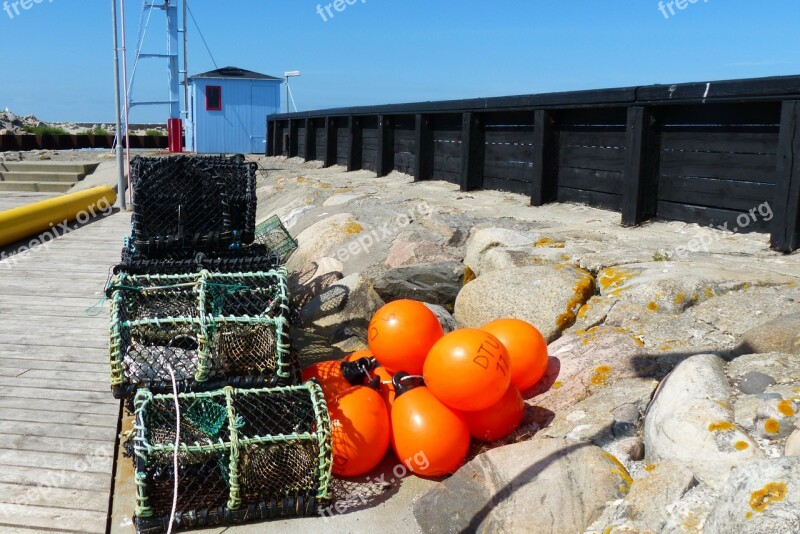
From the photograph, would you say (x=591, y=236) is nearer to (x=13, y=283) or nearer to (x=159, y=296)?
(x=159, y=296)

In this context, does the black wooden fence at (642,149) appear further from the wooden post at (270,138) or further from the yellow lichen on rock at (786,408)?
the wooden post at (270,138)

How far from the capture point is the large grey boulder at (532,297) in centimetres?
518

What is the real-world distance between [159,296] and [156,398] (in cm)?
81

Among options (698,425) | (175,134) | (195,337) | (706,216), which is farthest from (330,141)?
(698,425)

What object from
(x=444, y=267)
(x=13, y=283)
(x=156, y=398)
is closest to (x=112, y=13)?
(x=13, y=283)

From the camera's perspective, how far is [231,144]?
82.5 feet

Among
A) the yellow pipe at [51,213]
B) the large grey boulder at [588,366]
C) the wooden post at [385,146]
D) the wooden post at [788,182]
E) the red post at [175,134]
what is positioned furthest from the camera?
the red post at [175,134]

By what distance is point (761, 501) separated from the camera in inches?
102

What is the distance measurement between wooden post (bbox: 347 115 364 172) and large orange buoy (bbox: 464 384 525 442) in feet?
34.7

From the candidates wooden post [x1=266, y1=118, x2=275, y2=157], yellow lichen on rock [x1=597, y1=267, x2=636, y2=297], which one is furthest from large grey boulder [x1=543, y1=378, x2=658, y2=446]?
wooden post [x1=266, y1=118, x2=275, y2=157]

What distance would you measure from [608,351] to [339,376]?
4.97 ft

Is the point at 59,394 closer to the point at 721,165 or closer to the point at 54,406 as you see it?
the point at 54,406

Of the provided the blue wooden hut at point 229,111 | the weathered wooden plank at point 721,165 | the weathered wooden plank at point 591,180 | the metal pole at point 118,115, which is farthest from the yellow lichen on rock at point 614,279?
the blue wooden hut at point 229,111

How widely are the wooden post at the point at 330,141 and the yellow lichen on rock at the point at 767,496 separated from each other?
1408cm
